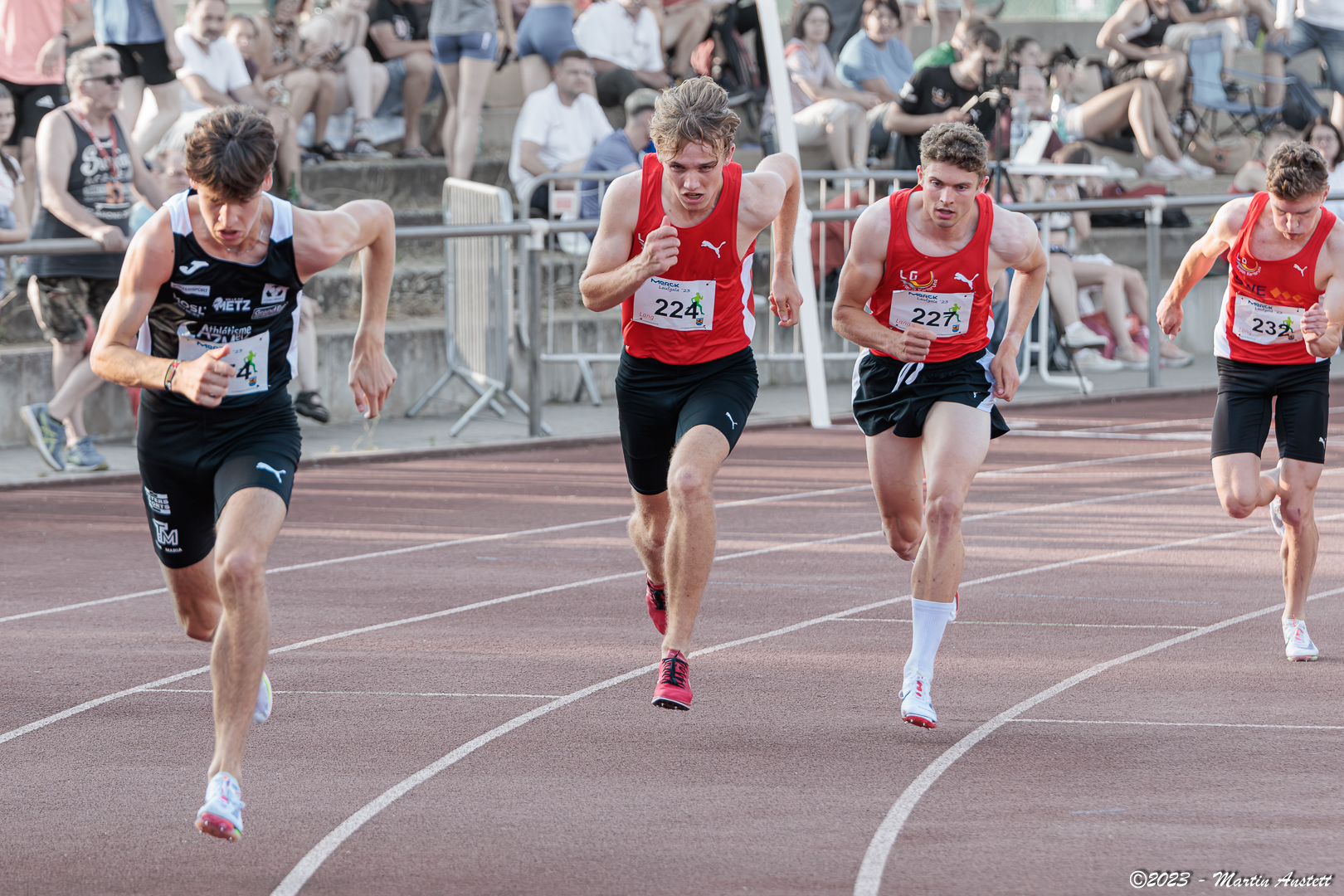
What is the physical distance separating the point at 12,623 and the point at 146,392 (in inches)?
110

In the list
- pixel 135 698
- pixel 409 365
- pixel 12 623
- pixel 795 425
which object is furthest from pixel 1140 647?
pixel 409 365

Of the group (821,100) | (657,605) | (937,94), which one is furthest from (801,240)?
(657,605)

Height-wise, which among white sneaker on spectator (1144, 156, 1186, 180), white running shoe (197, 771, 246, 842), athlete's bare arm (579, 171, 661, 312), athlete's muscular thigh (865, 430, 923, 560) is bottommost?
white sneaker on spectator (1144, 156, 1186, 180)

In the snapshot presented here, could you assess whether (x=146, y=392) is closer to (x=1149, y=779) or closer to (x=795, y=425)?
(x=1149, y=779)

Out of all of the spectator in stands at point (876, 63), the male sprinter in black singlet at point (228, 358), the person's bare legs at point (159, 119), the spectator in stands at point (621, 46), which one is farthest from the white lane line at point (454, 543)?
the spectator in stands at point (876, 63)

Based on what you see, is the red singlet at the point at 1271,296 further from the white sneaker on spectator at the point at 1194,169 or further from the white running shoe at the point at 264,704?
the white sneaker on spectator at the point at 1194,169

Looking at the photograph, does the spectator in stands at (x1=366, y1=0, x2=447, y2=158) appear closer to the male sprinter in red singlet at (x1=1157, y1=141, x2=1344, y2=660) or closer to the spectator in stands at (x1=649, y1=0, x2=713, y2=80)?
the spectator in stands at (x1=649, y1=0, x2=713, y2=80)

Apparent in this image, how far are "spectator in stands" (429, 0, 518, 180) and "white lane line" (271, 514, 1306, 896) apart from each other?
7739 mm

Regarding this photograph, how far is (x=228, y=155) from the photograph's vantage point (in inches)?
192

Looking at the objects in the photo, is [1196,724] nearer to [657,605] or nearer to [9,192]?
[657,605]

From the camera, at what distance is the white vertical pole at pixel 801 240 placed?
42.9 feet

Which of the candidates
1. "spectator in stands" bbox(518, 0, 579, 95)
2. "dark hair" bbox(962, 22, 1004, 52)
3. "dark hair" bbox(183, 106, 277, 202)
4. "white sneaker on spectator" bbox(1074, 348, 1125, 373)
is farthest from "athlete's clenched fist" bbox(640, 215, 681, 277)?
"white sneaker on spectator" bbox(1074, 348, 1125, 373)

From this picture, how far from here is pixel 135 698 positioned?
645cm

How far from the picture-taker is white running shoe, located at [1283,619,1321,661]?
271 inches
